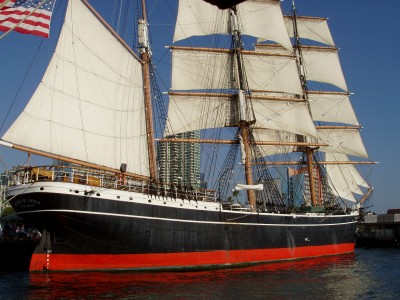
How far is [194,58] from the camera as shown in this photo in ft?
141

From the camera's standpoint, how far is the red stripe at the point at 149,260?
2286cm

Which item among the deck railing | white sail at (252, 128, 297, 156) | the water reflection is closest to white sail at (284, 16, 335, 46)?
white sail at (252, 128, 297, 156)

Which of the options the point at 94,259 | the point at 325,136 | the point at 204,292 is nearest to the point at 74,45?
the point at 94,259

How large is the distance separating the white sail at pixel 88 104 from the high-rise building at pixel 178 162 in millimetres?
4872

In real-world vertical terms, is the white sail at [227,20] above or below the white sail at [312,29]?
below

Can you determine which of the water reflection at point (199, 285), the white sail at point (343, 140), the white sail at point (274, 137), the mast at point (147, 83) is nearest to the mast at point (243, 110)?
the mast at point (147, 83)

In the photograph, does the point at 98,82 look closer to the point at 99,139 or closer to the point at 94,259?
the point at 99,139

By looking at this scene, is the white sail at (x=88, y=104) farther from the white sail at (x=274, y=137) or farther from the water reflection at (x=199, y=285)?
the white sail at (x=274, y=137)

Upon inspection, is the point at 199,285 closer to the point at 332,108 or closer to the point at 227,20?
the point at 227,20

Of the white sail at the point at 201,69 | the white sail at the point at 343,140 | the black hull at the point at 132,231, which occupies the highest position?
the white sail at the point at 201,69

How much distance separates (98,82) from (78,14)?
462cm

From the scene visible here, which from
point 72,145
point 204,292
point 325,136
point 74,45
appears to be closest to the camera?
point 204,292

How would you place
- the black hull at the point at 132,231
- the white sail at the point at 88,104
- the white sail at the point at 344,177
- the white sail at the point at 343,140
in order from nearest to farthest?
the black hull at the point at 132,231 < the white sail at the point at 88,104 < the white sail at the point at 343,140 < the white sail at the point at 344,177

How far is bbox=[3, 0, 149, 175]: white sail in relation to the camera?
81.7 ft
